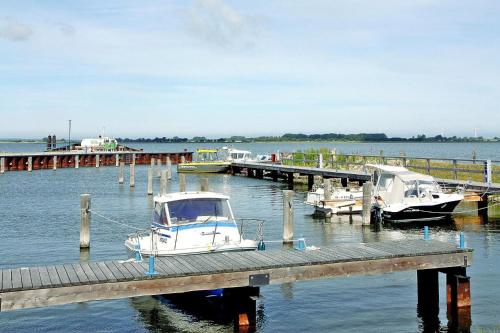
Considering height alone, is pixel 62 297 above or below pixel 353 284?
above

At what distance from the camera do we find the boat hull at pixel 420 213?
3164cm

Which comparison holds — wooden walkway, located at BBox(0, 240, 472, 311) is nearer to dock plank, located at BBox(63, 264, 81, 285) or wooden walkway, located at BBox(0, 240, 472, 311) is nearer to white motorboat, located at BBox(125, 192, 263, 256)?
dock plank, located at BBox(63, 264, 81, 285)

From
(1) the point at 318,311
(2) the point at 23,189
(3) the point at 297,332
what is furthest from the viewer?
(2) the point at 23,189

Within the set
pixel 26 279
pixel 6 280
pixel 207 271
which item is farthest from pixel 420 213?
pixel 6 280

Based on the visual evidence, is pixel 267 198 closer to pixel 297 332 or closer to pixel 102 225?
pixel 102 225

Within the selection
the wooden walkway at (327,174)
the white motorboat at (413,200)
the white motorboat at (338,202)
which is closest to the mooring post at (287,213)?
the white motorboat at (413,200)

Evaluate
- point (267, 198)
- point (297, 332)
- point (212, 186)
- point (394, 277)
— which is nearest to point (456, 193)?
point (394, 277)

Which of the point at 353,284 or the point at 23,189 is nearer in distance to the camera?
the point at 353,284

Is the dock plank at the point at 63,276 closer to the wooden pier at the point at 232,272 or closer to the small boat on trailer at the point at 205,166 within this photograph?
the wooden pier at the point at 232,272

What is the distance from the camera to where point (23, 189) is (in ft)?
184

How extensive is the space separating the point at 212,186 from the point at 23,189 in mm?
17117

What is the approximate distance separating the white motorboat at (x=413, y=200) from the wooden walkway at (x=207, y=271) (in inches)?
588

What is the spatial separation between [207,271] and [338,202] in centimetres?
2226

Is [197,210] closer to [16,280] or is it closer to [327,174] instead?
[16,280]
